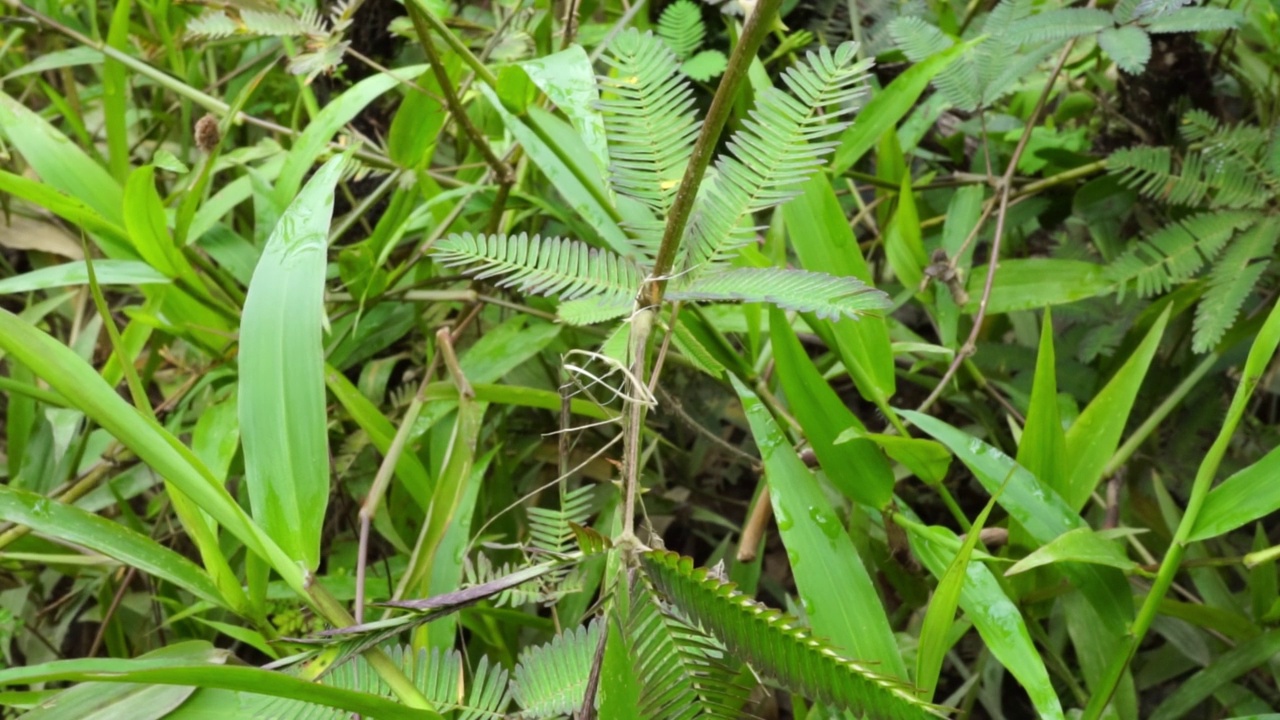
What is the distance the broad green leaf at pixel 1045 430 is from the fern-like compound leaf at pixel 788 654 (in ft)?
1.09

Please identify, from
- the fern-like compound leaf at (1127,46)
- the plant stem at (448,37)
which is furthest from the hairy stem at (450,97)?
the fern-like compound leaf at (1127,46)

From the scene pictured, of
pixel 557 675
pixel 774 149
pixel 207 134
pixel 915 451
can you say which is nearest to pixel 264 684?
pixel 557 675

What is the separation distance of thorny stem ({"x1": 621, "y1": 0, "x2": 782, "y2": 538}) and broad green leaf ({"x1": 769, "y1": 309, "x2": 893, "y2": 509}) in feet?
0.62

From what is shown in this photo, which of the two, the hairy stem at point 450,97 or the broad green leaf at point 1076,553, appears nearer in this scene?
the broad green leaf at point 1076,553

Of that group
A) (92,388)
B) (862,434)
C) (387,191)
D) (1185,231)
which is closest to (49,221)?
(387,191)

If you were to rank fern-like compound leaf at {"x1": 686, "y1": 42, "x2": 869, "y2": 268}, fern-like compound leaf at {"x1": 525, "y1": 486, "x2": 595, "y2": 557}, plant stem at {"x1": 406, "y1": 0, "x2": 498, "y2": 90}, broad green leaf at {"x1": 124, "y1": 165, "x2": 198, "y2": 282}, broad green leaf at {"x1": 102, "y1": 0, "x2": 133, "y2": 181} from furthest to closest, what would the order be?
broad green leaf at {"x1": 102, "y1": 0, "x2": 133, "y2": 181} < broad green leaf at {"x1": 124, "y1": 165, "x2": 198, "y2": 282} < plant stem at {"x1": 406, "y1": 0, "x2": 498, "y2": 90} < fern-like compound leaf at {"x1": 525, "y1": 486, "x2": 595, "y2": 557} < fern-like compound leaf at {"x1": 686, "y1": 42, "x2": 869, "y2": 268}

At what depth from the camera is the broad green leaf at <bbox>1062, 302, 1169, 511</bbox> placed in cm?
68

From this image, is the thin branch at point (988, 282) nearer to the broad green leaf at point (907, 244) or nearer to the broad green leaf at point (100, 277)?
the broad green leaf at point (907, 244)

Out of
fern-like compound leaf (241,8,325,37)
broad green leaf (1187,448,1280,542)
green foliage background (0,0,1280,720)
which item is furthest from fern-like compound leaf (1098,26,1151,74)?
fern-like compound leaf (241,8,325,37)

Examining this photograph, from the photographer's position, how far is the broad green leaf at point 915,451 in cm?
63

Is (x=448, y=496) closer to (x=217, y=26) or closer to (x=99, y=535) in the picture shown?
(x=99, y=535)

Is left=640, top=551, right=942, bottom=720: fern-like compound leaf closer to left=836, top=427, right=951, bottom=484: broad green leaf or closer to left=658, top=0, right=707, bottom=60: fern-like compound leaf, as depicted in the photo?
left=836, top=427, right=951, bottom=484: broad green leaf

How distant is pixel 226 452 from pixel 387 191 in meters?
0.40

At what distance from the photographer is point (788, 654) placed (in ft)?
1.18
